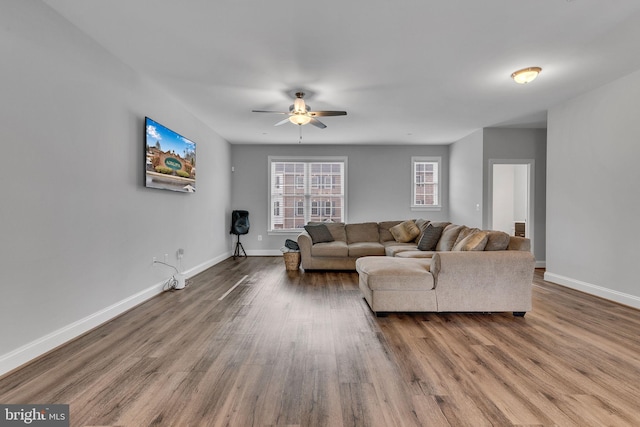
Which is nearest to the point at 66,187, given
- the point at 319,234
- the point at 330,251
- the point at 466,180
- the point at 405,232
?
the point at 330,251

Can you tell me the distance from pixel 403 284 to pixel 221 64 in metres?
3.01

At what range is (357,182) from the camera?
7.52 meters

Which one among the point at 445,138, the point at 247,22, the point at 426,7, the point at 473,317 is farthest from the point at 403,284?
the point at 445,138

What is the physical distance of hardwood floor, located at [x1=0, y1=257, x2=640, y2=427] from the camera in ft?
5.30

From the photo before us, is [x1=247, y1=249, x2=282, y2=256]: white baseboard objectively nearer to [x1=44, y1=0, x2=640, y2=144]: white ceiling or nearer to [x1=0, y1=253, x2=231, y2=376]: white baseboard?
[x1=0, y1=253, x2=231, y2=376]: white baseboard

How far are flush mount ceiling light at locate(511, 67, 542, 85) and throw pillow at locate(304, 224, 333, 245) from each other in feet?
12.3

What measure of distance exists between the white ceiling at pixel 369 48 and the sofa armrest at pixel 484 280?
205 cm

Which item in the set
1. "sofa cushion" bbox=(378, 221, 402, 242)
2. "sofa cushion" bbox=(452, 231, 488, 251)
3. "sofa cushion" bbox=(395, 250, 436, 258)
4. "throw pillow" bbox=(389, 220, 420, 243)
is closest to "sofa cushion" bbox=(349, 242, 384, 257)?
"throw pillow" bbox=(389, 220, 420, 243)

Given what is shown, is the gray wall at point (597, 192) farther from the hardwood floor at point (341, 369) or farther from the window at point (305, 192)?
the window at point (305, 192)

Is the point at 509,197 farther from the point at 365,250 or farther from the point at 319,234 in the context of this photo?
the point at 319,234

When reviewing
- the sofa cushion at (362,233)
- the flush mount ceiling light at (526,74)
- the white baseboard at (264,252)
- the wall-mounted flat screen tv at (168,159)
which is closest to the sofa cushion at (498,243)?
the flush mount ceiling light at (526,74)

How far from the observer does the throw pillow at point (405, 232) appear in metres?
Result: 5.76

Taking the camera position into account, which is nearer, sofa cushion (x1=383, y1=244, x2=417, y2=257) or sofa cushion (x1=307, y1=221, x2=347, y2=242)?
sofa cushion (x1=383, y1=244, x2=417, y2=257)

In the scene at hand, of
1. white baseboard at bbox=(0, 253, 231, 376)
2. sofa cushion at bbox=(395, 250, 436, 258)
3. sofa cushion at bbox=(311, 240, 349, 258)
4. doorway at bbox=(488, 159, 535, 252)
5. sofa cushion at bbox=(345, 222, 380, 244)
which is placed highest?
doorway at bbox=(488, 159, 535, 252)
